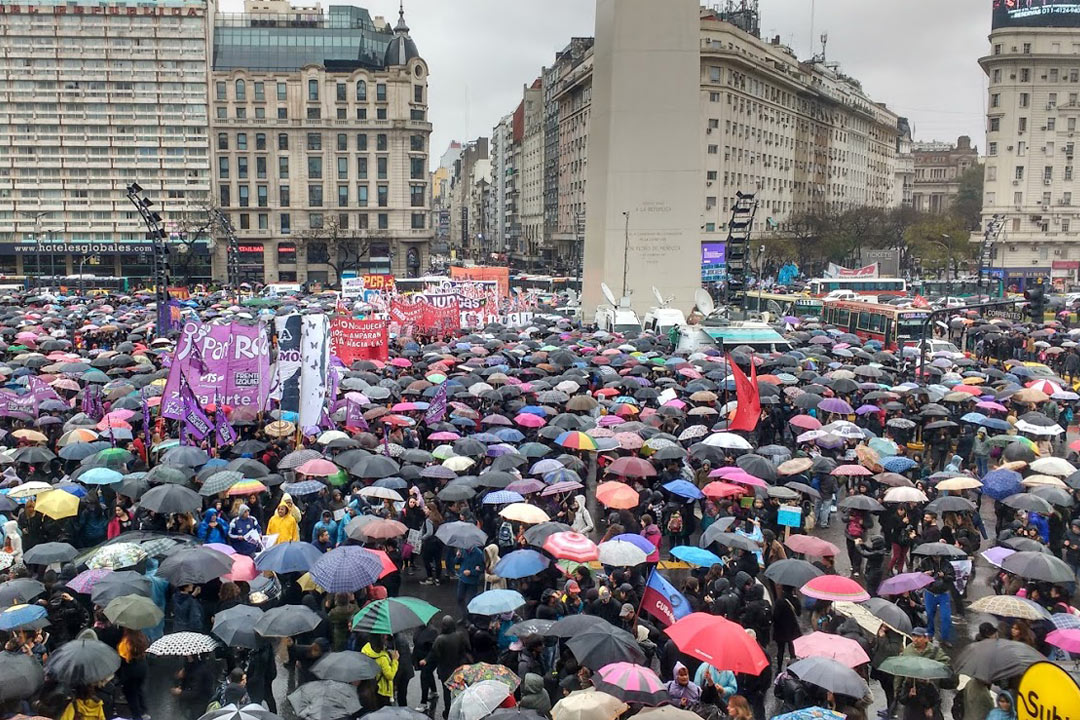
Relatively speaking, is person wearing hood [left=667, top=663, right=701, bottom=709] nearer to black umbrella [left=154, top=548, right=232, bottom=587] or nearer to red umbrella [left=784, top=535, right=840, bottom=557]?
red umbrella [left=784, top=535, right=840, bottom=557]

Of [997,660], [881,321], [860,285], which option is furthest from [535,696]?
[860,285]

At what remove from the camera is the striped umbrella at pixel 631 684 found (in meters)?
7.64

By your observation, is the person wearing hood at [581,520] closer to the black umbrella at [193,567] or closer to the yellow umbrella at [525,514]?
the yellow umbrella at [525,514]

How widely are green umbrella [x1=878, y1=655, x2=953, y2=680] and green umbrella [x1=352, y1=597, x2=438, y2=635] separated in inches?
155

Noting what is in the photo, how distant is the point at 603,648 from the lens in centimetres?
830

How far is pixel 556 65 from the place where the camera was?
11200 cm

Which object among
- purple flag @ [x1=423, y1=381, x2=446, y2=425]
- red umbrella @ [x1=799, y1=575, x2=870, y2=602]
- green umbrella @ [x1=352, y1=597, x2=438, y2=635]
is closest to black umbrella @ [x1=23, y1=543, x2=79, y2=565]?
green umbrella @ [x1=352, y1=597, x2=438, y2=635]

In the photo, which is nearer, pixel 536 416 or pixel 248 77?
pixel 536 416

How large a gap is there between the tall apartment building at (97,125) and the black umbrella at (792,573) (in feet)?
258

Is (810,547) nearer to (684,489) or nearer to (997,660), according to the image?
(684,489)

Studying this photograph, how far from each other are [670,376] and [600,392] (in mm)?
3962

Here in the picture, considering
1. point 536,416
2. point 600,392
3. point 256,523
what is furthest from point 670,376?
point 256,523

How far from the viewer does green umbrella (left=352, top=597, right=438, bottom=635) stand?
895cm

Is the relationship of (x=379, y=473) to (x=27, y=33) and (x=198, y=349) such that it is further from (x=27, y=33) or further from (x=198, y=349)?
(x=27, y=33)
